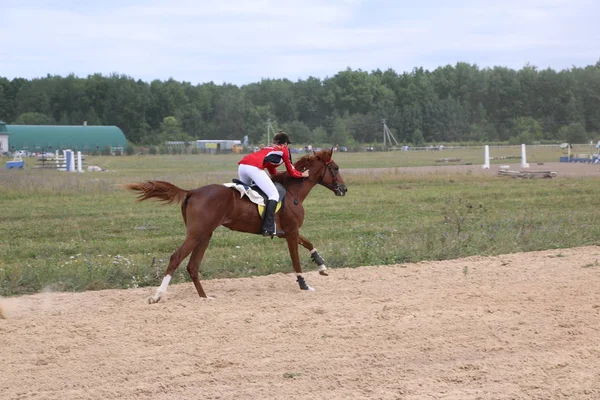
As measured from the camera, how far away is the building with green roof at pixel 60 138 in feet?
311

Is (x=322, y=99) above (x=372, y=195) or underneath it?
above

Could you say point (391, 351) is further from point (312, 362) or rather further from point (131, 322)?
point (131, 322)

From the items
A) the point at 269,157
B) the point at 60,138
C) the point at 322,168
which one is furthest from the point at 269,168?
the point at 60,138

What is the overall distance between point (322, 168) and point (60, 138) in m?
88.4

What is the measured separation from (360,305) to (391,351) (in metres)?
2.25

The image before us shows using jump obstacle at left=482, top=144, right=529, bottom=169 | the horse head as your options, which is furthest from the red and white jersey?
jump obstacle at left=482, top=144, right=529, bottom=169

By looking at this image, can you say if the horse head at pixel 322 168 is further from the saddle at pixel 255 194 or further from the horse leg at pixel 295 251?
the horse leg at pixel 295 251

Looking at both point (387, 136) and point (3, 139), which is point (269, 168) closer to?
point (3, 139)

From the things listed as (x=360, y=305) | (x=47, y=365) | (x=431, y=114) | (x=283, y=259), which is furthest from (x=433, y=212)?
(x=431, y=114)

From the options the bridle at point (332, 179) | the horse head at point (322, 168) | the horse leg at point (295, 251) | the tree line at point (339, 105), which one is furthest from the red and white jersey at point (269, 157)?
the tree line at point (339, 105)

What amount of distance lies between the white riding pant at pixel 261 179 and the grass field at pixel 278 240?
2.20m

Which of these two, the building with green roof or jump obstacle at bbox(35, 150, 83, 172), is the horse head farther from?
the building with green roof

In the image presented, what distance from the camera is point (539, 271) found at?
1276 cm

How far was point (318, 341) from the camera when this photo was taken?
8391 millimetres
